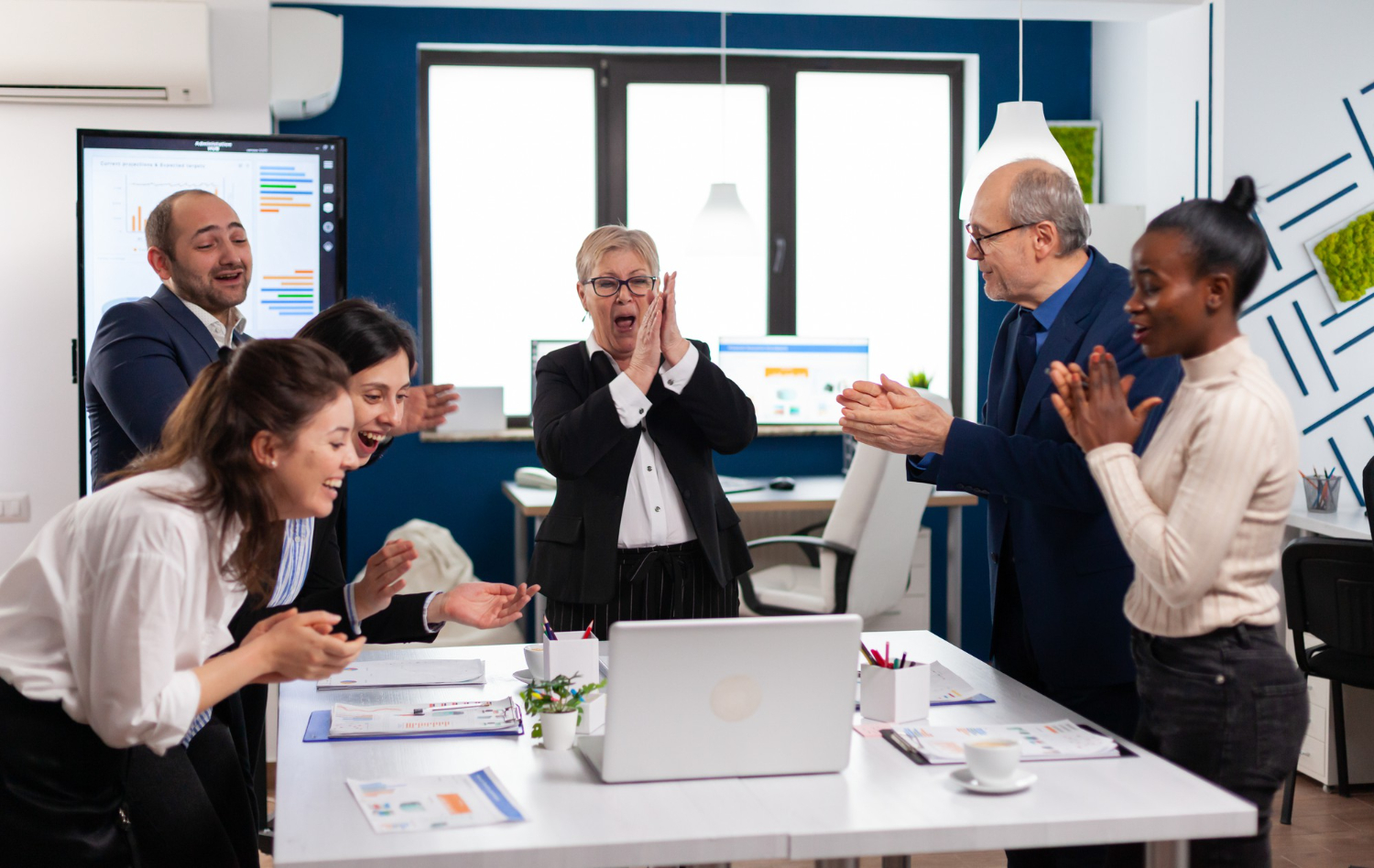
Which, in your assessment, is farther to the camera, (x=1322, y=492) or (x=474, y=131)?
(x=474, y=131)

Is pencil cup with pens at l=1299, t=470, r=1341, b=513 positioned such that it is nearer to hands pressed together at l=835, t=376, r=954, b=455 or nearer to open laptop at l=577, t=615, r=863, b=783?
hands pressed together at l=835, t=376, r=954, b=455

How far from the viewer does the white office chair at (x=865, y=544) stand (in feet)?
13.1

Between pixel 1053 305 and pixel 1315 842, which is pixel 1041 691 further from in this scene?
pixel 1315 842

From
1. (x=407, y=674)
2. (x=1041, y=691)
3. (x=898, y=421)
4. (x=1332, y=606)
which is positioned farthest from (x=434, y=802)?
(x=1332, y=606)

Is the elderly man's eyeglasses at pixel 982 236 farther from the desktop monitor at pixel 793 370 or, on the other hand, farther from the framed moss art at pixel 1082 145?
the framed moss art at pixel 1082 145

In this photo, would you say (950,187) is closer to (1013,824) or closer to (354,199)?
(354,199)

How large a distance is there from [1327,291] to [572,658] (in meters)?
3.30

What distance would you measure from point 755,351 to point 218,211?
2.95m

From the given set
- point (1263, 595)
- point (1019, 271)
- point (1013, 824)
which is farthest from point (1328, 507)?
point (1013, 824)

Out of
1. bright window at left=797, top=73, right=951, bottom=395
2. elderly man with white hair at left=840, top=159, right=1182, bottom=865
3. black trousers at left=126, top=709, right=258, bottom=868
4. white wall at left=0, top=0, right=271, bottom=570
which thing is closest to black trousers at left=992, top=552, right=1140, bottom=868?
elderly man with white hair at left=840, top=159, right=1182, bottom=865

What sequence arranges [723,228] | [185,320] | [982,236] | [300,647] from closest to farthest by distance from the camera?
[300,647], [982,236], [185,320], [723,228]

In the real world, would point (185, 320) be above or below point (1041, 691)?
above

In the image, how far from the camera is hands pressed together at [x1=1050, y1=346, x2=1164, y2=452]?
170 cm

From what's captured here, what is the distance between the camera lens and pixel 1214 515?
153 cm
